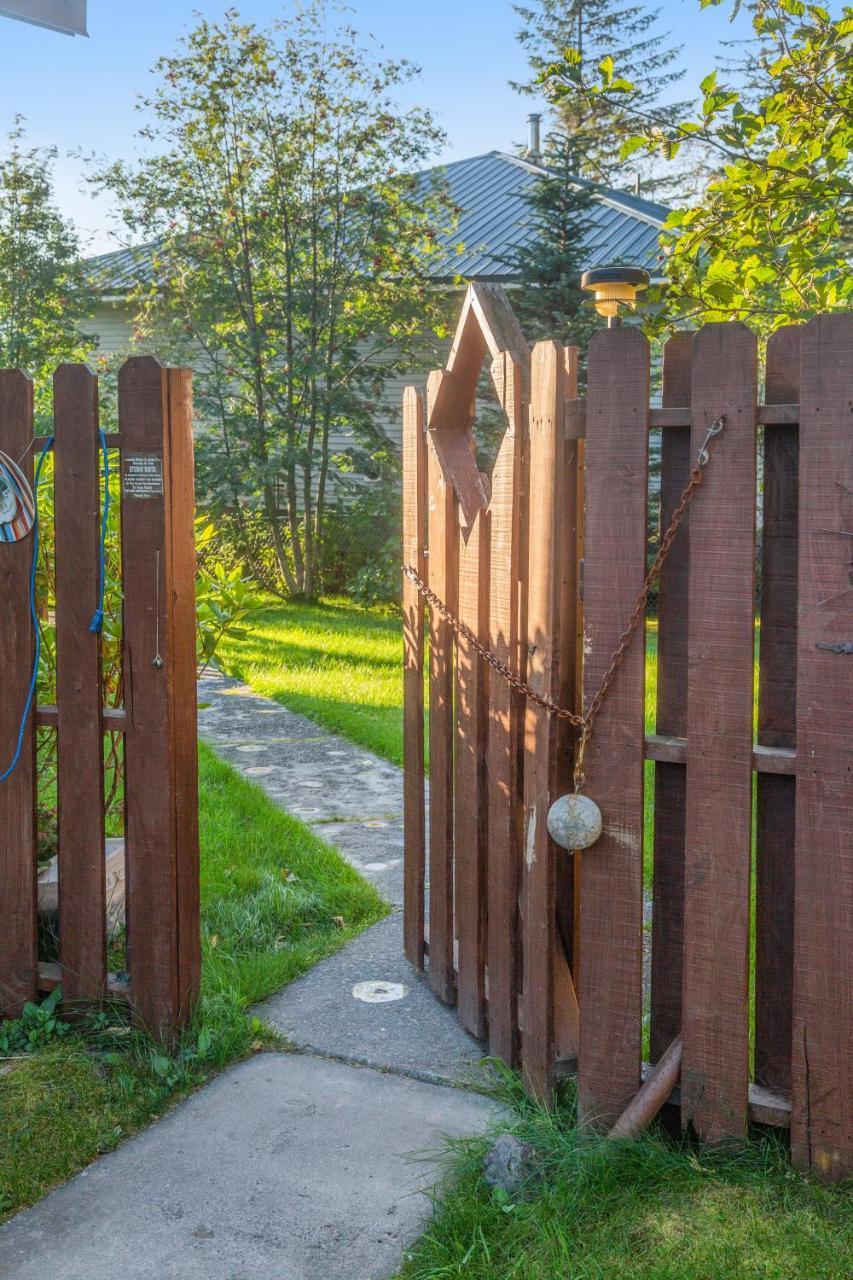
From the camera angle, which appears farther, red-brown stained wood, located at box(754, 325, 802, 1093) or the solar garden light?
the solar garden light

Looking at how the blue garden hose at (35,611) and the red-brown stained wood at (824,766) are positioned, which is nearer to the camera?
the red-brown stained wood at (824,766)

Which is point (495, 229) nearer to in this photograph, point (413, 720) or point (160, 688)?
point (413, 720)

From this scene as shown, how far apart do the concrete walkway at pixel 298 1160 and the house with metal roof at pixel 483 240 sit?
11.9 m

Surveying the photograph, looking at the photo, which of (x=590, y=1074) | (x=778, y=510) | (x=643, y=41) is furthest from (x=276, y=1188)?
(x=643, y=41)

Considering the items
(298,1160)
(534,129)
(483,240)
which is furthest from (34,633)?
(534,129)

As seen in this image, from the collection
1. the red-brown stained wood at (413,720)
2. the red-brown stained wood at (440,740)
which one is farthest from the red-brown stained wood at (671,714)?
the red-brown stained wood at (413,720)

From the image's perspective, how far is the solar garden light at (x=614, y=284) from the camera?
123 inches

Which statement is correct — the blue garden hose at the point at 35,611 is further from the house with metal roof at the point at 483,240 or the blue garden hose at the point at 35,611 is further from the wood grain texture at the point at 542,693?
the house with metal roof at the point at 483,240

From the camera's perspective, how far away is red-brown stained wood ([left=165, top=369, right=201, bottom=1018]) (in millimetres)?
2967

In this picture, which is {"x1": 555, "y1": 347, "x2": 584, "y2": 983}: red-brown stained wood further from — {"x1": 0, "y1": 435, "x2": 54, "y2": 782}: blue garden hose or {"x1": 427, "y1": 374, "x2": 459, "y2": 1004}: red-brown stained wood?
{"x1": 0, "y1": 435, "x2": 54, "y2": 782}: blue garden hose

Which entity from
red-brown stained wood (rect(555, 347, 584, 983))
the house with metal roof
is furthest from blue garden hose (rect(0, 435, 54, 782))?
the house with metal roof

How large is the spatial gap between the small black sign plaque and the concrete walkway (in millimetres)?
1509

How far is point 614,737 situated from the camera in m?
2.53

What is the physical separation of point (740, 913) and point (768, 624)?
1.99 ft
